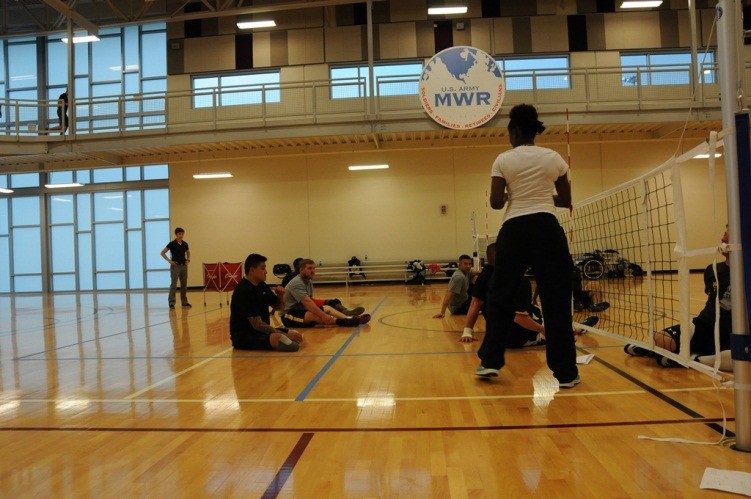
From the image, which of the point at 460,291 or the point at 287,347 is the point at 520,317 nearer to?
the point at 287,347

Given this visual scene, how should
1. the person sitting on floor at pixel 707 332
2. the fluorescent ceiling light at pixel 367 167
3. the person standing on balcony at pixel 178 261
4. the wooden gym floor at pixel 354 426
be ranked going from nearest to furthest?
the wooden gym floor at pixel 354 426 < the person sitting on floor at pixel 707 332 < the person standing on balcony at pixel 178 261 < the fluorescent ceiling light at pixel 367 167

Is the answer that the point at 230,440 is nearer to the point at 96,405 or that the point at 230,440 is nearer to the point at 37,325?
the point at 96,405

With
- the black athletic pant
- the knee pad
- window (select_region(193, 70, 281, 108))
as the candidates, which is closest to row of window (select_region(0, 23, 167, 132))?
window (select_region(193, 70, 281, 108))

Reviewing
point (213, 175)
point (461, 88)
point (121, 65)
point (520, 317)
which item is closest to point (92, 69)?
point (121, 65)

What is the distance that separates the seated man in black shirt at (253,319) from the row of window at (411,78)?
390 inches

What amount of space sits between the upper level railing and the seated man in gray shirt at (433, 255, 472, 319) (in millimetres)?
8112

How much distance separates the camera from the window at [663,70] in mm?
14820

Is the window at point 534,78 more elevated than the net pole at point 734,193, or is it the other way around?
the window at point 534,78

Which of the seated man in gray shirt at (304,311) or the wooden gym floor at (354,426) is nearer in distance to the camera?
the wooden gym floor at (354,426)

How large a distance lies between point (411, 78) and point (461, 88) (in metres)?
1.50

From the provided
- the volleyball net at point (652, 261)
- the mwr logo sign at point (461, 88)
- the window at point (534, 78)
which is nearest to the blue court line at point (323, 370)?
the volleyball net at point (652, 261)

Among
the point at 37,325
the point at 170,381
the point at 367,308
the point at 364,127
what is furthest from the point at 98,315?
the point at 364,127

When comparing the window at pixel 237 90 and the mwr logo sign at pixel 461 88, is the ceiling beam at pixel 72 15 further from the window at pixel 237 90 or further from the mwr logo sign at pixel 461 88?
the mwr logo sign at pixel 461 88

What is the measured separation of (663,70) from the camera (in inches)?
588
